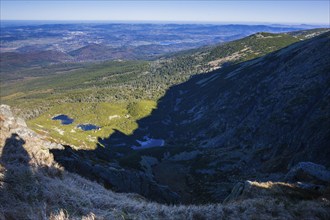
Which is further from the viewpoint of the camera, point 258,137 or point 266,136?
point 258,137

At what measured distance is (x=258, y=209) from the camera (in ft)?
67.8

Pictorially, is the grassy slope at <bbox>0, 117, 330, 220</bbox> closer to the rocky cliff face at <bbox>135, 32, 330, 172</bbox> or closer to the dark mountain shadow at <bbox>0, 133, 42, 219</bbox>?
the dark mountain shadow at <bbox>0, 133, 42, 219</bbox>

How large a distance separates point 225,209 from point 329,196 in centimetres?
927

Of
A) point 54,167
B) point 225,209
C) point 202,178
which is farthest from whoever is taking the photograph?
point 202,178

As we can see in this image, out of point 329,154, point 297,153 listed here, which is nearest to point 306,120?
point 297,153

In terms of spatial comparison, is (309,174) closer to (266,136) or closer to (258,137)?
(266,136)

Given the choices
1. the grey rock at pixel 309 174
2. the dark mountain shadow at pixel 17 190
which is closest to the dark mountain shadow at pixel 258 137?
the dark mountain shadow at pixel 17 190

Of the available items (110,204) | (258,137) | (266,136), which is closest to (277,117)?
(266,136)

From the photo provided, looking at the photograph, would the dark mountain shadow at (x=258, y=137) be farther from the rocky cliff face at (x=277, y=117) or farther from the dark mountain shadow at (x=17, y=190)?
the dark mountain shadow at (x=17, y=190)

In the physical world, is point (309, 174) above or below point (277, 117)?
above

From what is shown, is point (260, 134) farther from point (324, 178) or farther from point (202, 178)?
point (324, 178)

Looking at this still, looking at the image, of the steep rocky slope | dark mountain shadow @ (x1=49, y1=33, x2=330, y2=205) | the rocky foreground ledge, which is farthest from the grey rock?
dark mountain shadow @ (x1=49, y1=33, x2=330, y2=205)

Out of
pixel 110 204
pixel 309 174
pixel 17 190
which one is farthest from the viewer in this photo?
pixel 309 174

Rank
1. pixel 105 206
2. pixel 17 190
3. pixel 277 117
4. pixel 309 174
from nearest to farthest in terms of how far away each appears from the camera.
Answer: pixel 17 190
pixel 105 206
pixel 309 174
pixel 277 117
